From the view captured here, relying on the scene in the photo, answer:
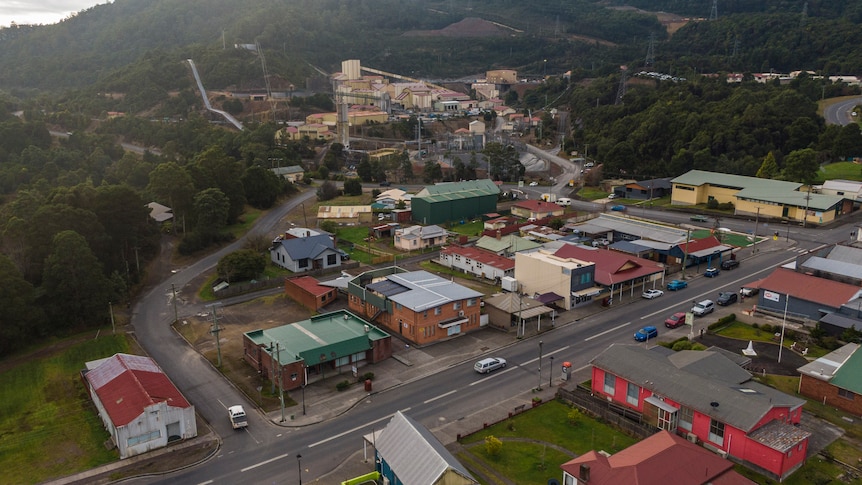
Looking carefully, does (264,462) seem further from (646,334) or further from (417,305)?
(646,334)

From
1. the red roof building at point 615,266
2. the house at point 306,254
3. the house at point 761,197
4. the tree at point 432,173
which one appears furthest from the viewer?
the tree at point 432,173

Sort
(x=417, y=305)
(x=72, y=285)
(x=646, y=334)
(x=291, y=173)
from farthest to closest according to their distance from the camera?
(x=291, y=173) → (x=72, y=285) → (x=417, y=305) → (x=646, y=334)

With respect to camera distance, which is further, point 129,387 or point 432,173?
point 432,173

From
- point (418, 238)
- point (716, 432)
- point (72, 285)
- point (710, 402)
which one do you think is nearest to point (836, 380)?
point (710, 402)

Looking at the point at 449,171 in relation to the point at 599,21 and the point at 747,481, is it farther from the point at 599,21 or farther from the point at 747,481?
the point at 599,21

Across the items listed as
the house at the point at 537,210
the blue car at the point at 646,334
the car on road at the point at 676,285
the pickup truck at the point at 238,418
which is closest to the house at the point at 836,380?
the blue car at the point at 646,334

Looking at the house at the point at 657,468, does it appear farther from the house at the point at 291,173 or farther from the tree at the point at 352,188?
the house at the point at 291,173
